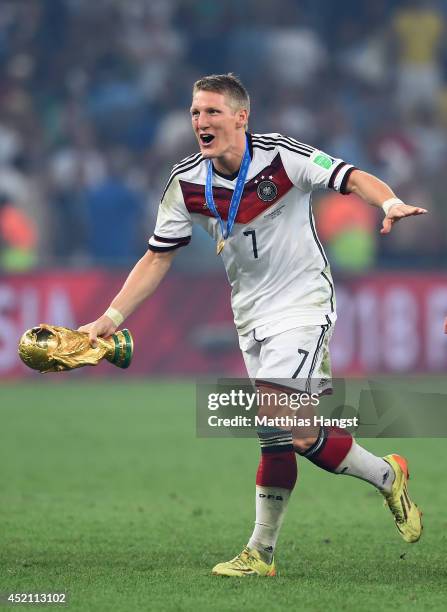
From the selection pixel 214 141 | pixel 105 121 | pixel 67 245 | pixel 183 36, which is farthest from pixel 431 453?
pixel 183 36

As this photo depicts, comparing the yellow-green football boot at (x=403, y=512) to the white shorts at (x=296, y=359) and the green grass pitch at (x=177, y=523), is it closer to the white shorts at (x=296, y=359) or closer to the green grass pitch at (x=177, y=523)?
the green grass pitch at (x=177, y=523)

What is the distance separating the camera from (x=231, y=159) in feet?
19.5

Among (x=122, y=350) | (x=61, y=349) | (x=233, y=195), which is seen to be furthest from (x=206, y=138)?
(x=61, y=349)

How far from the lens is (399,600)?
16.9 feet

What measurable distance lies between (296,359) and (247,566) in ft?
2.97

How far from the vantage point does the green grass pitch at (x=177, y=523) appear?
5328mm

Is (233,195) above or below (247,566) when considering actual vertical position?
above

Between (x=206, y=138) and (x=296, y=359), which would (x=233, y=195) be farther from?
(x=296, y=359)

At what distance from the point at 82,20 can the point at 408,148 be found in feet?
15.7

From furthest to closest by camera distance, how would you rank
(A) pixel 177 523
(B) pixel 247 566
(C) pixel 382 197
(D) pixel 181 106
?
(D) pixel 181 106, (A) pixel 177 523, (B) pixel 247 566, (C) pixel 382 197

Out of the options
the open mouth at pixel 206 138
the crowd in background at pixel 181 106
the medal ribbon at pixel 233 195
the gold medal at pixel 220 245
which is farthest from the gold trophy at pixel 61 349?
the crowd in background at pixel 181 106

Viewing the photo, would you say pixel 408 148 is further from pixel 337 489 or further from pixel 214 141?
pixel 214 141
